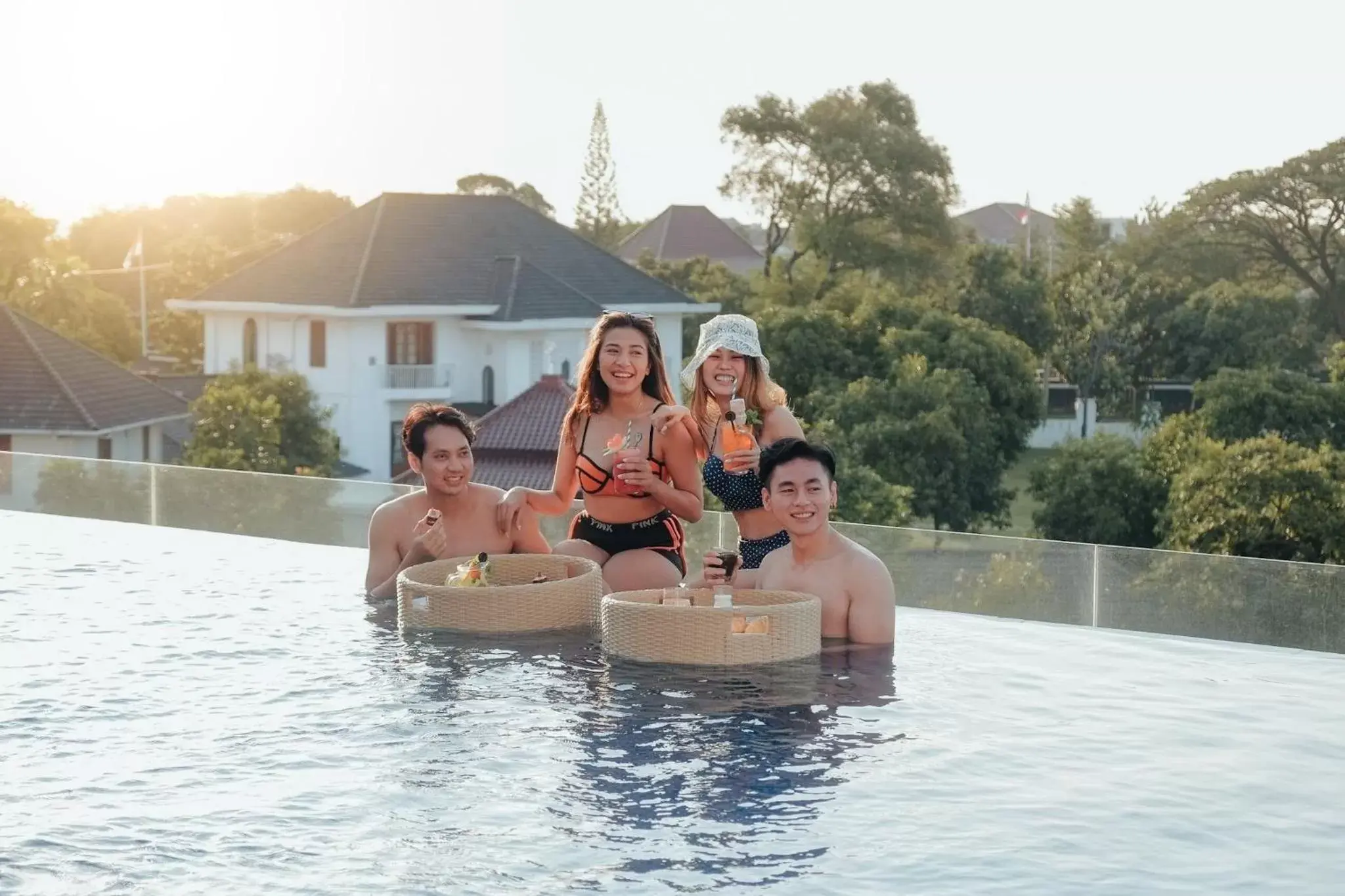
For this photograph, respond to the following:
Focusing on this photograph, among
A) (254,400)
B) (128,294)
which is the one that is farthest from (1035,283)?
(128,294)

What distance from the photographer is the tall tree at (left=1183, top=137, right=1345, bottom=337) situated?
59.2m

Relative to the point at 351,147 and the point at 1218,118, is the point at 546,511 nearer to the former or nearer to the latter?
the point at 351,147

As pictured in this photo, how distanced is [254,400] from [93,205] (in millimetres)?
→ 55923

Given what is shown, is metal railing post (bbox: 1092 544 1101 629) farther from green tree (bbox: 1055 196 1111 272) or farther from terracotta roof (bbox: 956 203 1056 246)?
terracotta roof (bbox: 956 203 1056 246)

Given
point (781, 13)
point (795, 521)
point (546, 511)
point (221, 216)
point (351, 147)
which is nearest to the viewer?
point (795, 521)

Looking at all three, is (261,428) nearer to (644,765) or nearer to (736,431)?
(736,431)

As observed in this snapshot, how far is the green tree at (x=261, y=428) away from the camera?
37688 millimetres

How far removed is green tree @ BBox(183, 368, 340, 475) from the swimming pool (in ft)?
99.4

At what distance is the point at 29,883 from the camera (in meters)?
4.22

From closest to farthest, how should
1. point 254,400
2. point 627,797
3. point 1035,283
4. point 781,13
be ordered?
point 627,797, point 254,400, point 1035,283, point 781,13

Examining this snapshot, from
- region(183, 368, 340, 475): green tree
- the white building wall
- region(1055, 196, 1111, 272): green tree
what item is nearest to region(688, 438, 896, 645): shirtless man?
region(183, 368, 340, 475): green tree

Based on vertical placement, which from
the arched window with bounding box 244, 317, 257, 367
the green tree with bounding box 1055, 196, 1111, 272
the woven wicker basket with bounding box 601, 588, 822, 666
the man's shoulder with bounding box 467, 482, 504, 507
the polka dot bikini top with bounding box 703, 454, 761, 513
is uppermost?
the green tree with bounding box 1055, 196, 1111, 272

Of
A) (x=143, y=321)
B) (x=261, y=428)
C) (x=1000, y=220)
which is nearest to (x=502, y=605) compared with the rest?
(x=261, y=428)

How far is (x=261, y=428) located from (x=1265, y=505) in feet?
70.5
